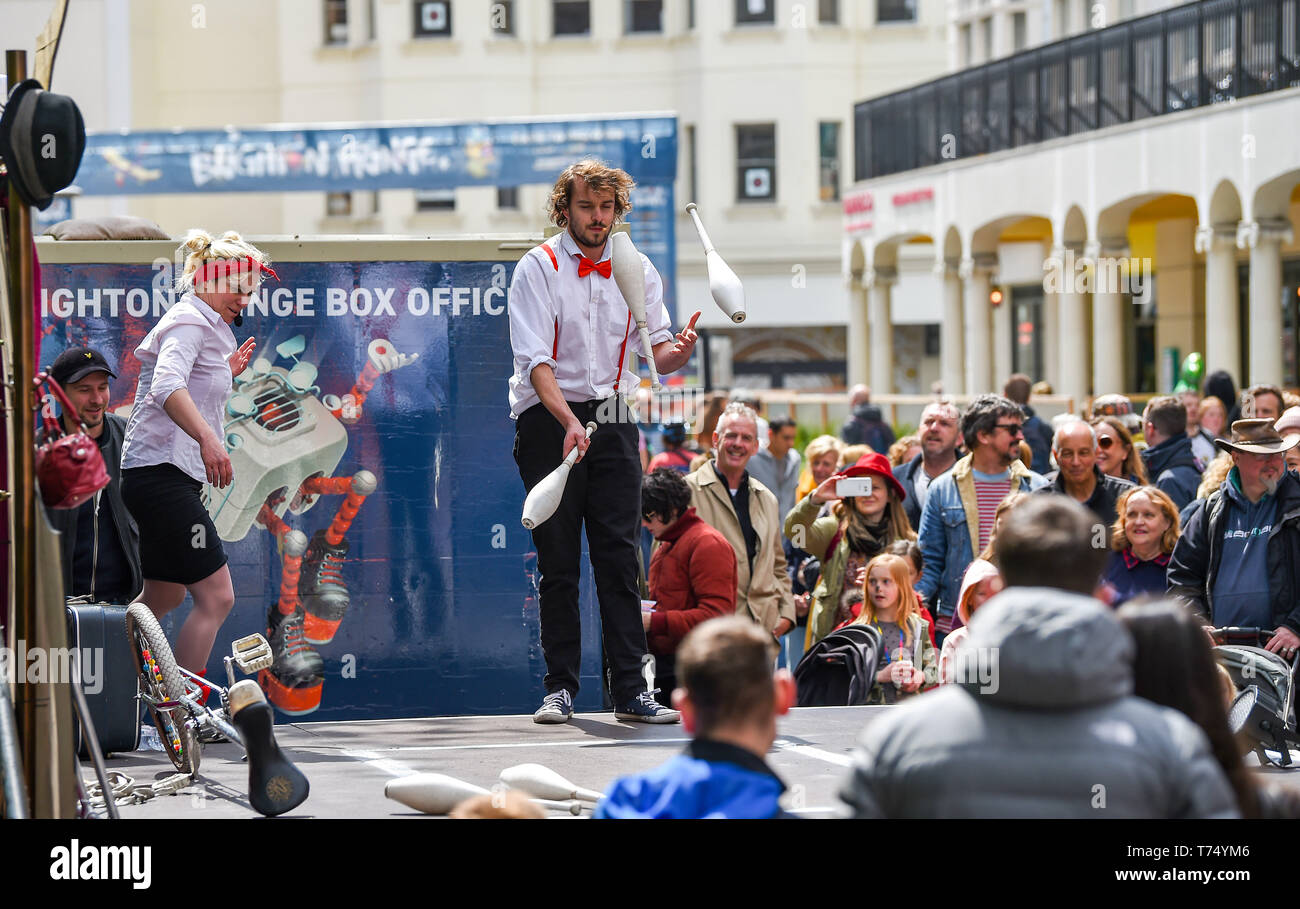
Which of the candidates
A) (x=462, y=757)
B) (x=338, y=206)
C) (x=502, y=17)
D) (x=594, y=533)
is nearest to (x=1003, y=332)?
(x=502, y=17)

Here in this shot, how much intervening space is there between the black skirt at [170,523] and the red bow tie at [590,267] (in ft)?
5.32

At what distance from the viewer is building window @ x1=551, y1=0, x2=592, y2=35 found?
155 feet

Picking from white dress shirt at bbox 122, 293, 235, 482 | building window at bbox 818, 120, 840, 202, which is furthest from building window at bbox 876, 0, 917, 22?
white dress shirt at bbox 122, 293, 235, 482

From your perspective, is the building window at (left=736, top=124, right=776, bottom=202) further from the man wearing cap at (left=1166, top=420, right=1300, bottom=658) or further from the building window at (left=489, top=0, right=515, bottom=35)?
the man wearing cap at (left=1166, top=420, right=1300, bottom=658)

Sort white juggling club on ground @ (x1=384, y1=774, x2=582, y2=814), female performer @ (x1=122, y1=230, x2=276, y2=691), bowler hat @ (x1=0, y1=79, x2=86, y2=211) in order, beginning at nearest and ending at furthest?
bowler hat @ (x1=0, y1=79, x2=86, y2=211), white juggling club on ground @ (x1=384, y1=774, x2=582, y2=814), female performer @ (x1=122, y1=230, x2=276, y2=691)

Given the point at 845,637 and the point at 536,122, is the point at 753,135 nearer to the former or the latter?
the point at 536,122

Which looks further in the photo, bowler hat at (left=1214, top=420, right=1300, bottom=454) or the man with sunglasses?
the man with sunglasses

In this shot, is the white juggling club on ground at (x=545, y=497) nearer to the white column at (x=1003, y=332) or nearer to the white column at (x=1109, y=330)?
the white column at (x=1109, y=330)

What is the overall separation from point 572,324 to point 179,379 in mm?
1428

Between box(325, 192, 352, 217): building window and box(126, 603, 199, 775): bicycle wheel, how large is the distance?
41.2 metres

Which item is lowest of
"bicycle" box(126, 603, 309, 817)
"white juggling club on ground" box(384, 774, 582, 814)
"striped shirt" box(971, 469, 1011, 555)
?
"white juggling club on ground" box(384, 774, 582, 814)

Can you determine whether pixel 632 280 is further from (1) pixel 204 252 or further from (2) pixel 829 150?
(2) pixel 829 150
